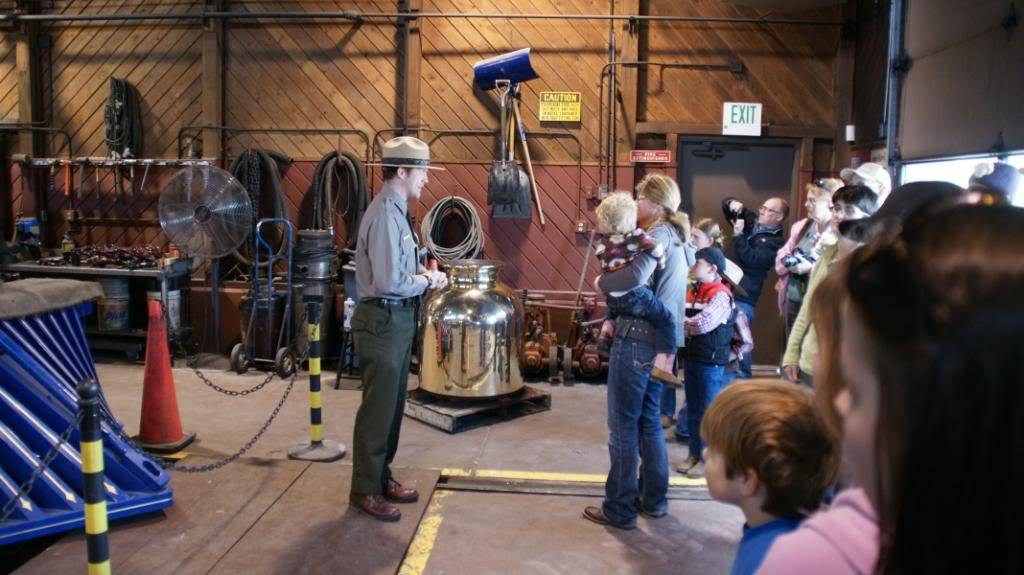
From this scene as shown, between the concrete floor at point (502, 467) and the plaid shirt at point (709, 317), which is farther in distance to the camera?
the plaid shirt at point (709, 317)

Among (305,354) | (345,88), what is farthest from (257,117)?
(305,354)

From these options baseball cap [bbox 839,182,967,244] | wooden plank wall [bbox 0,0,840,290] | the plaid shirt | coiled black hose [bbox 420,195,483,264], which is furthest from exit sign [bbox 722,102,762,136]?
baseball cap [bbox 839,182,967,244]

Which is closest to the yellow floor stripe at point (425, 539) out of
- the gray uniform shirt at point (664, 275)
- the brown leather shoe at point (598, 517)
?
the brown leather shoe at point (598, 517)

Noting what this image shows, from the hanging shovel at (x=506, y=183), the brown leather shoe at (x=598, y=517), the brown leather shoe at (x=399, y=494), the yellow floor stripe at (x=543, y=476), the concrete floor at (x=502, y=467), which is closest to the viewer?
the concrete floor at (x=502, y=467)

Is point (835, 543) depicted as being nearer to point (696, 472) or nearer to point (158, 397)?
point (696, 472)

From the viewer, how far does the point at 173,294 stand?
862cm

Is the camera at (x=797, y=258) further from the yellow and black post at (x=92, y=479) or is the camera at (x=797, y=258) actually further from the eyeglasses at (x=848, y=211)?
the yellow and black post at (x=92, y=479)

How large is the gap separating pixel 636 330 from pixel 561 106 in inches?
188

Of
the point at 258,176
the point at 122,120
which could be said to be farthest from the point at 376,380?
the point at 122,120

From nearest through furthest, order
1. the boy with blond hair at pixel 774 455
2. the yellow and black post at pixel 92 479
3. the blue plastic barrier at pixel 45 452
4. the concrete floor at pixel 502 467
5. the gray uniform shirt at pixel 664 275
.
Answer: the boy with blond hair at pixel 774 455 → the yellow and black post at pixel 92 479 → the blue plastic barrier at pixel 45 452 → the concrete floor at pixel 502 467 → the gray uniform shirt at pixel 664 275

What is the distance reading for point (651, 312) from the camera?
14.1ft

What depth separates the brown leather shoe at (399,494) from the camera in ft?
15.4

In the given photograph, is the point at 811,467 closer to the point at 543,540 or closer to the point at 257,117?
the point at 543,540

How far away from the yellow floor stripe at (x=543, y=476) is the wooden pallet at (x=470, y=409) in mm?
875
